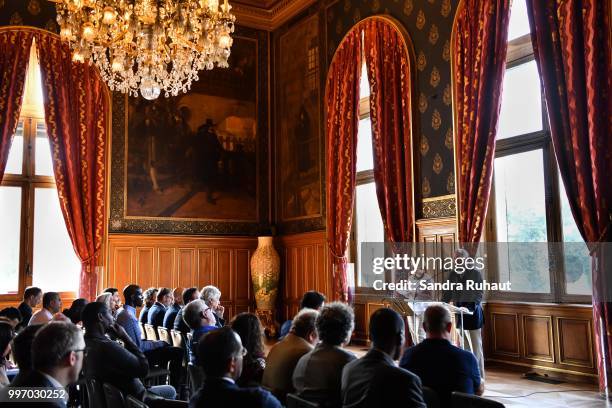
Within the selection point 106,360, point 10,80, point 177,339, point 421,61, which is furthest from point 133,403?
point 10,80

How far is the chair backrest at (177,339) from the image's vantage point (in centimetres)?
659

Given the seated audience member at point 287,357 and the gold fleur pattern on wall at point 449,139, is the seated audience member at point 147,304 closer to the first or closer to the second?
the seated audience member at point 287,357

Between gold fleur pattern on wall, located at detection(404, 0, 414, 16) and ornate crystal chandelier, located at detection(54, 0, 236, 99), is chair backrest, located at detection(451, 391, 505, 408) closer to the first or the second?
ornate crystal chandelier, located at detection(54, 0, 236, 99)

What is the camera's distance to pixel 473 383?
3361 mm

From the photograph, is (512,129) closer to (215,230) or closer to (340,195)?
(340,195)

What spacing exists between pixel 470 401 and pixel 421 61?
767cm

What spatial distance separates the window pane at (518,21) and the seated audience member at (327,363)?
638cm

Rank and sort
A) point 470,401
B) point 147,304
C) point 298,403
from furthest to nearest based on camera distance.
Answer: point 147,304
point 298,403
point 470,401

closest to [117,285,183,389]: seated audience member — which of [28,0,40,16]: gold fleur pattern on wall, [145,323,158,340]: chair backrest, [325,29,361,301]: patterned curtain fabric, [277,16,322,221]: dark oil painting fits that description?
[145,323,158,340]: chair backrest

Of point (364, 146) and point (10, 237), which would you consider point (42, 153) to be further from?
point (364, 146)

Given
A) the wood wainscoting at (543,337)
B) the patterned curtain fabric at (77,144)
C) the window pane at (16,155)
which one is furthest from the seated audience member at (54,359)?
the window pane at (16,155)

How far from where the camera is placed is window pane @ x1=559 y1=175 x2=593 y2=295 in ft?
24.2

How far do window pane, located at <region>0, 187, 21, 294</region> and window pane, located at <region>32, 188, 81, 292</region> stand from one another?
316mm

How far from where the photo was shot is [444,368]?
10.9 feet
